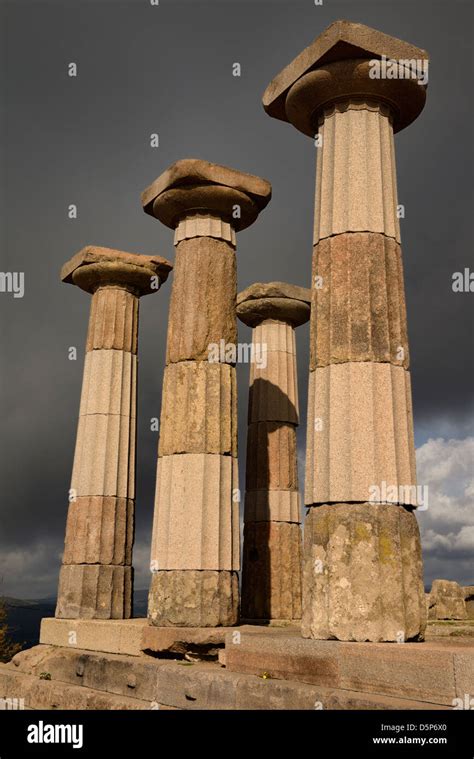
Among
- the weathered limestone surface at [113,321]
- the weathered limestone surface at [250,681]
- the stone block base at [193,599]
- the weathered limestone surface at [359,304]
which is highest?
the weathered limestone surface at [113,321]

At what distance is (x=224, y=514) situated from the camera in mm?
13961

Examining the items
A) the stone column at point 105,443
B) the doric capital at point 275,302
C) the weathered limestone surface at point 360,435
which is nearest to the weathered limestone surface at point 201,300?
the stone column at point 105,443

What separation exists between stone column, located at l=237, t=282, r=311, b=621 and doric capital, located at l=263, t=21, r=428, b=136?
10.3 m

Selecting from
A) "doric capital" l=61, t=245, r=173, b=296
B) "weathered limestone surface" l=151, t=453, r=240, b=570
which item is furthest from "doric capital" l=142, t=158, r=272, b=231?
"weathered limestone surface" l=151, t=453, r=240, b=570

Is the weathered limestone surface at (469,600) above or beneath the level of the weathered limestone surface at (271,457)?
beneath

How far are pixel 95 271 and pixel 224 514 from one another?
7.93 m

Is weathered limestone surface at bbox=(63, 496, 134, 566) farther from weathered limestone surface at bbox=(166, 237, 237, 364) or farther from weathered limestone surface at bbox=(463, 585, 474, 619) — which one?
weathered limestone surface at bbox=(463, 585, 474, 619)

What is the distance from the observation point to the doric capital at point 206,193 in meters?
14.6

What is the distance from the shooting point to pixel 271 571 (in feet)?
63.7

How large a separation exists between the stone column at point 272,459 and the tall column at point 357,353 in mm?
9503

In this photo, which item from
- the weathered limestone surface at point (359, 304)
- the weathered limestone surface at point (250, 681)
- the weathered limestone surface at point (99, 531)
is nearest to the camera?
the weathered limestone surface at point (250, 681)

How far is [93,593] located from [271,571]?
4.67 metres
